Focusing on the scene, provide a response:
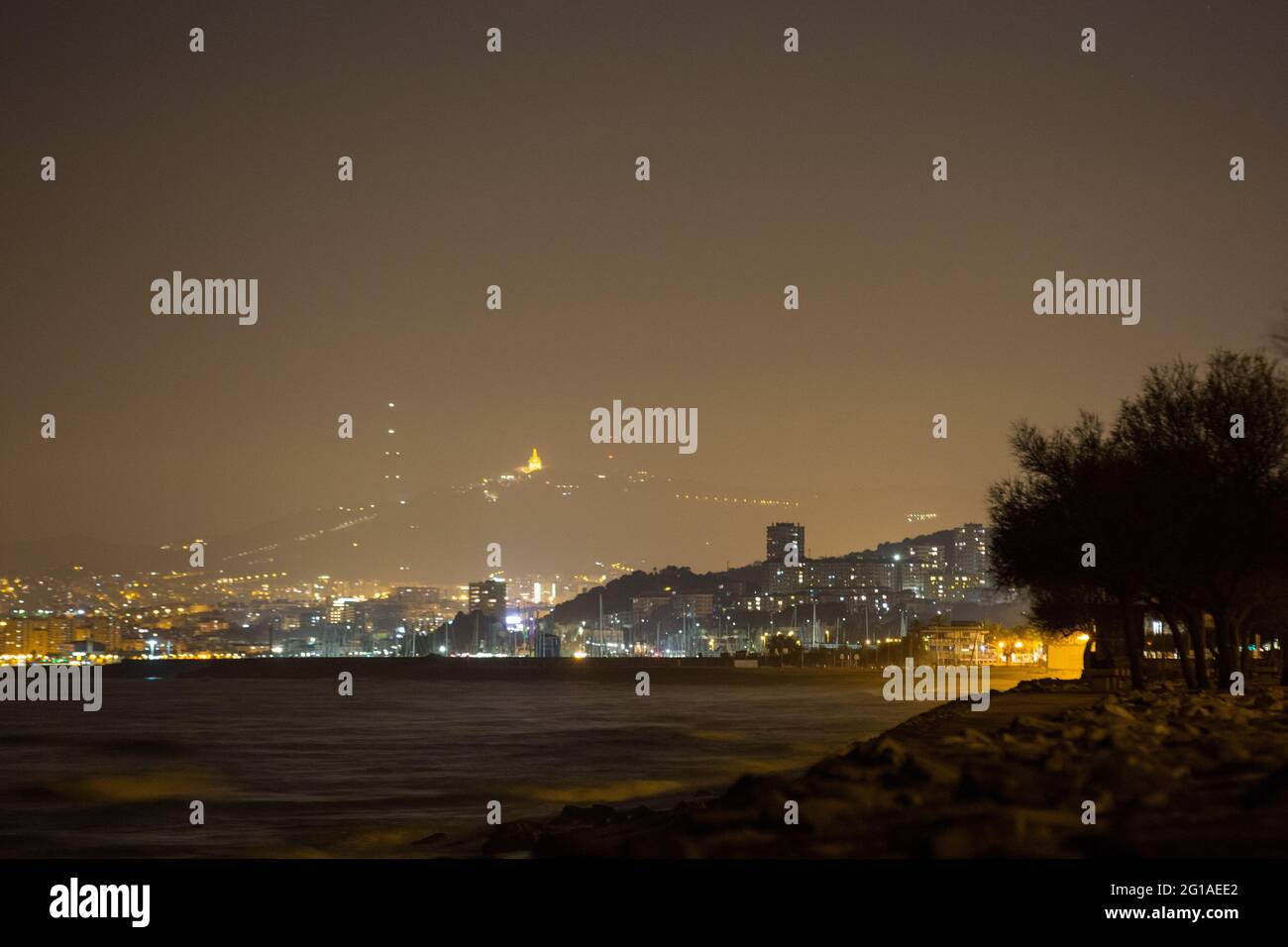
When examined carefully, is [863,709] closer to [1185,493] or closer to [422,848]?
[1185,493]

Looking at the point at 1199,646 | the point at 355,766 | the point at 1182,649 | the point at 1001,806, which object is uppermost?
the point at 1199,646

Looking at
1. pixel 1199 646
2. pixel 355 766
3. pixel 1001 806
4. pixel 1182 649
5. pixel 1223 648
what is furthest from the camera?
pixel 1182 649

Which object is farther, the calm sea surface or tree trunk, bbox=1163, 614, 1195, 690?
tree trunk, bbox=1163, 614, 1195, 690

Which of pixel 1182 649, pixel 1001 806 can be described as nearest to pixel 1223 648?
pixel 1182 649

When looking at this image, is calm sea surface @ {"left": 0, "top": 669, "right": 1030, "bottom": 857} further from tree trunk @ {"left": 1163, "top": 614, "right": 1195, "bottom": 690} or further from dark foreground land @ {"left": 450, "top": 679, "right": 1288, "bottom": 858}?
tree trunk @ {"left": 1163, "top": 614, "right": 1195, "bottom": 690}

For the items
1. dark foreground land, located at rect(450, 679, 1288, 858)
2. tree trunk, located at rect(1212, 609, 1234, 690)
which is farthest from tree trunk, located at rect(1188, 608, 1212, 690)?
dark foreground land, located at rect(450, 679, 1288, 858)

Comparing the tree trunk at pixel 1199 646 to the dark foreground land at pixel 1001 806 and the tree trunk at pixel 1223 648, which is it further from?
the dark foreground land at pixel 1001 806

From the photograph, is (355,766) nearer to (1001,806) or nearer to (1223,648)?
(1223,648)

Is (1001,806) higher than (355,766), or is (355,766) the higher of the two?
(1001,806)
